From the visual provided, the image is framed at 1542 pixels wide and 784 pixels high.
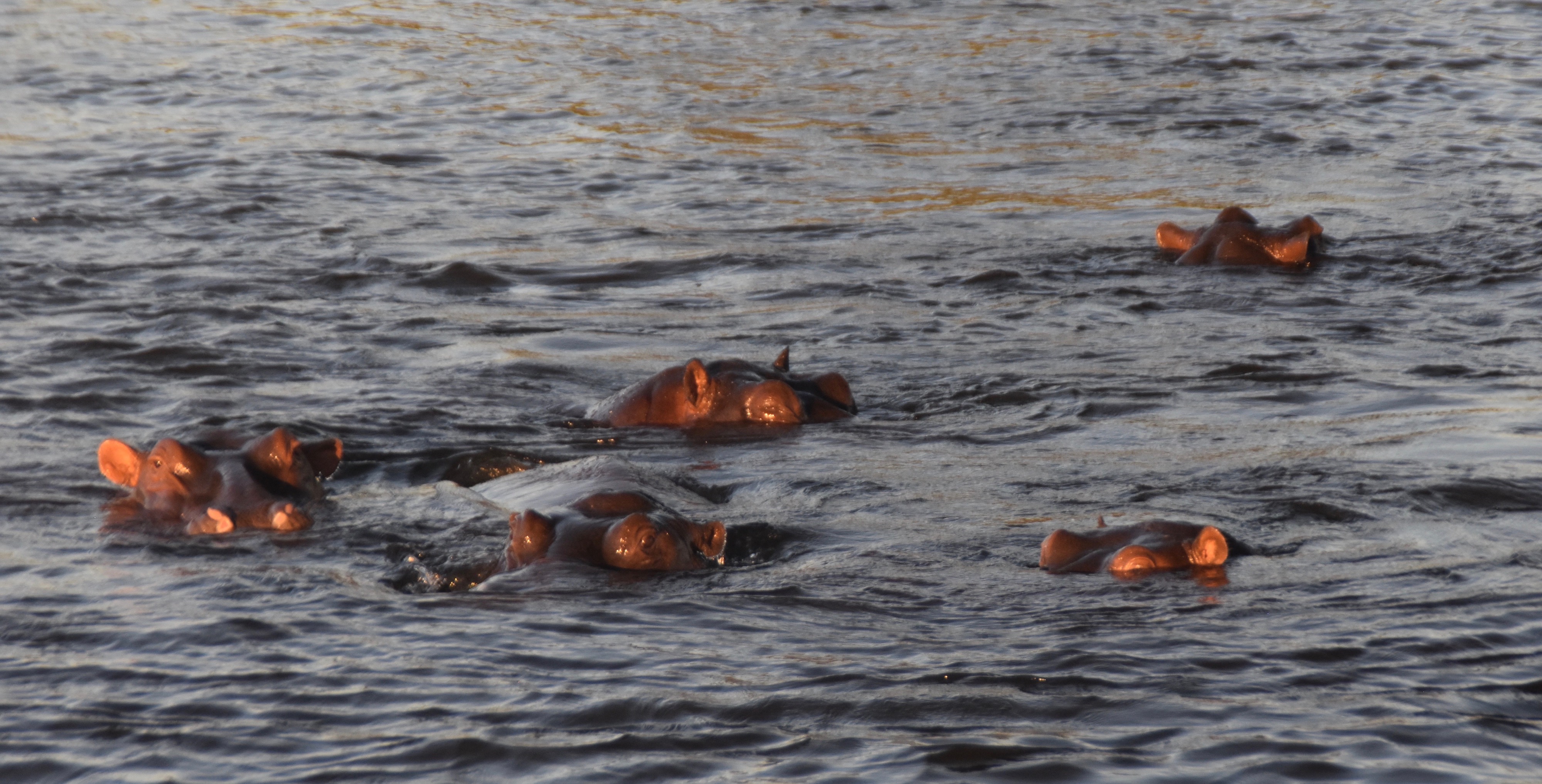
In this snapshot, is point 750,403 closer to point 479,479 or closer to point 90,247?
point 479,479

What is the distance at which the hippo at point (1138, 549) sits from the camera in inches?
222

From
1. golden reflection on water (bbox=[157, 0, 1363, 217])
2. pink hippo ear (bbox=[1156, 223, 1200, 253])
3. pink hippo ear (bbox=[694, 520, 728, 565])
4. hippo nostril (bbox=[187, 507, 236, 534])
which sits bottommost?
hippo nostril (bbox=[187, 507, 236, 534])

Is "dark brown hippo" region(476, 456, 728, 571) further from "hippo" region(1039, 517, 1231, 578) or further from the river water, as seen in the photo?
"hippo" region(1039, 517, 1231, 578)

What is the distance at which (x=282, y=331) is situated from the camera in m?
10.2

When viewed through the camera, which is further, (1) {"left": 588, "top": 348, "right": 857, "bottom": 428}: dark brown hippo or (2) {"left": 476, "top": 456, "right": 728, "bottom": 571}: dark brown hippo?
(1) {"left": 588, "top": 348, "right": 857, "bottom": 428}: dark brown hippo

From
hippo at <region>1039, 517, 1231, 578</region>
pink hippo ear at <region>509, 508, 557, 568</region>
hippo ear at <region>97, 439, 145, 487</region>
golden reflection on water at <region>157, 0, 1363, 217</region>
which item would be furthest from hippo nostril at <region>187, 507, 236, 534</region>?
golden reflection on water at <region>157, 0, 1363, 217</region>

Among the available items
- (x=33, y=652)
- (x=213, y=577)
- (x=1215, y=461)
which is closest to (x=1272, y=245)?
(x=1215, y=461)

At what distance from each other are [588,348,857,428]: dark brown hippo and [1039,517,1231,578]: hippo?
233 cm

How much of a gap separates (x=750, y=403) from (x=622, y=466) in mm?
1322

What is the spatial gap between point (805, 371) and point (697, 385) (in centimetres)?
173

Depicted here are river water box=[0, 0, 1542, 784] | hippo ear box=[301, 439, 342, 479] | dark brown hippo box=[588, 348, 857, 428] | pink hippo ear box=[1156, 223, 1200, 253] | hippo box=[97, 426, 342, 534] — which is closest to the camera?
river water box=[0, 0, 1542, 784]

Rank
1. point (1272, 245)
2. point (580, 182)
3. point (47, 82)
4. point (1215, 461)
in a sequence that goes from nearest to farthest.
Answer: point (1215, 461), point (1272, 245), point (580, 182), point (47, 82)

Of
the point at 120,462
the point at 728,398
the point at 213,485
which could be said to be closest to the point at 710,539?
the point at 213,485

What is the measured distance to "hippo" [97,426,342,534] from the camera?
648 centimetres
